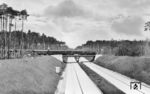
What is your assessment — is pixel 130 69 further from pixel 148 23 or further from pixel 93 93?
pixel 148 23

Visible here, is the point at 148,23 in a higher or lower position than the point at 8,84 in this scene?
higher

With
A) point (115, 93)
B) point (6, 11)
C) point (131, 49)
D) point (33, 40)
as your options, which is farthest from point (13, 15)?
point (33, 40)

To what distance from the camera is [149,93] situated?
2283cm

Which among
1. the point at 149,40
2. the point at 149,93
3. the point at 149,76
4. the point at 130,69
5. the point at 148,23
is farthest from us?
the point at 148,23

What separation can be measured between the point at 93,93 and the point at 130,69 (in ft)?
66.1

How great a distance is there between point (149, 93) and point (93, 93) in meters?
5.48

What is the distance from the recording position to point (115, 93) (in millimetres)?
23438

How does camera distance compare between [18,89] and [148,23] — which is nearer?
[18,89]

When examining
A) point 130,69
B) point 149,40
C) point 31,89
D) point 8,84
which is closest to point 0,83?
point 8,84

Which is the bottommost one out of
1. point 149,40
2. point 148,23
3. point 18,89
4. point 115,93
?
point 115,93

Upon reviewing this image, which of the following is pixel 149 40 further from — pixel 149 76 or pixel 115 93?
pixel 115 93

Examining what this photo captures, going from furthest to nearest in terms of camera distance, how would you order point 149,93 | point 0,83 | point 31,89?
point 149,93, point 31,89, point 0,83

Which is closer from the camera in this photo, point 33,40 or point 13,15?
point 13,15

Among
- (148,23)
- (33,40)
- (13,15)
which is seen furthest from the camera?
(33,40)
